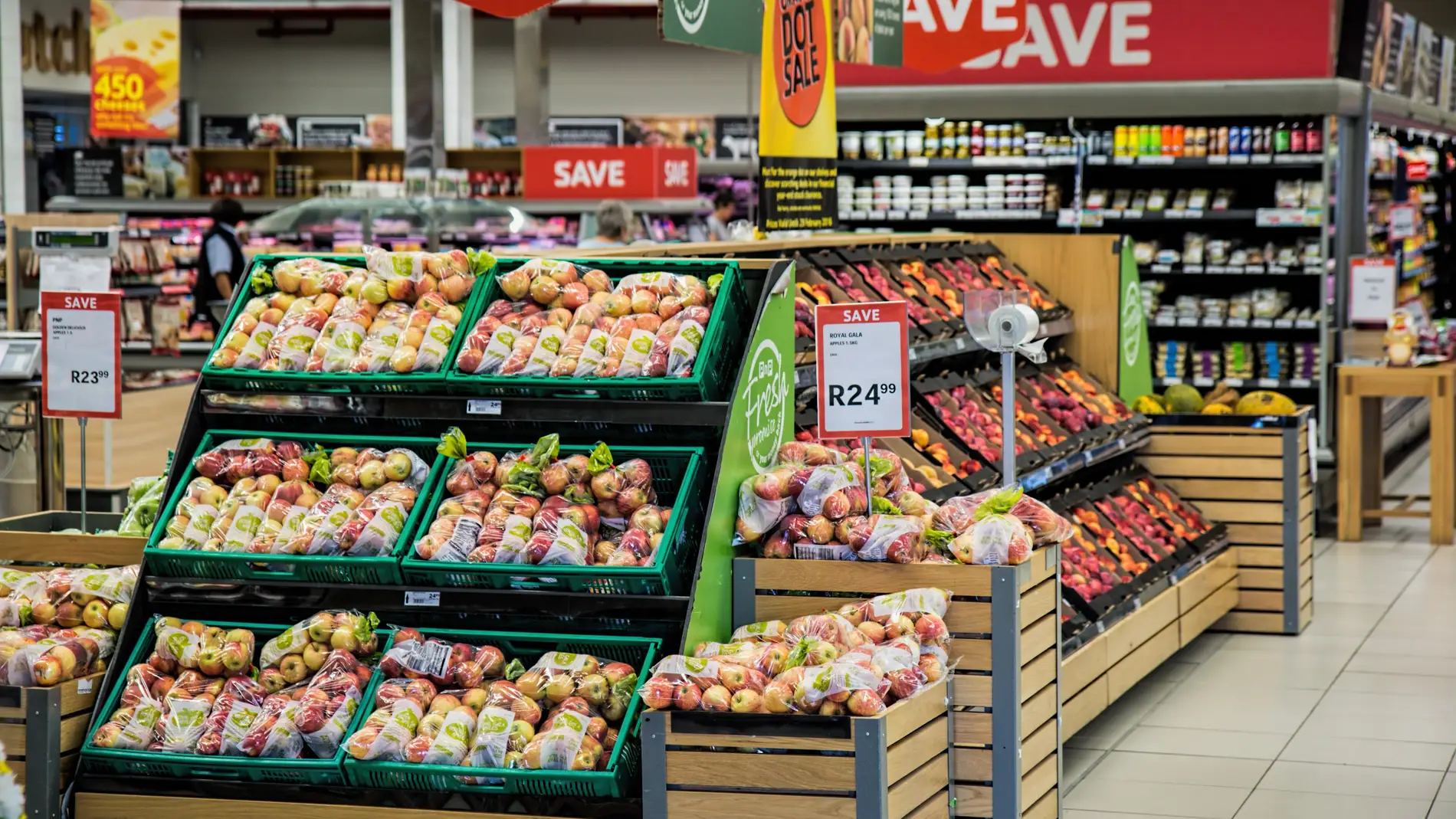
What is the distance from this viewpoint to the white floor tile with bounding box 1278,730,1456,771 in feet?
17.4

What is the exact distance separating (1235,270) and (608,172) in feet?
19.2

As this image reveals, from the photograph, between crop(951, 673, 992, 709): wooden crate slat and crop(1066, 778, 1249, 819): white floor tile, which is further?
→ crop(1066, 778, 1249, 819): white floor tile

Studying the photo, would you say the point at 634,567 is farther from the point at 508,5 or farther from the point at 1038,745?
the point at 508,5

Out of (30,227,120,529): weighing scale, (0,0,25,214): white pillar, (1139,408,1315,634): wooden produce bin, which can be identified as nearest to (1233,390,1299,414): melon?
(1139,408,1315,634): wooden produce bin

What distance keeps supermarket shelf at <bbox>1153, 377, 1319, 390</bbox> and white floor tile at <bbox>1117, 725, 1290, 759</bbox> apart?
418 cm

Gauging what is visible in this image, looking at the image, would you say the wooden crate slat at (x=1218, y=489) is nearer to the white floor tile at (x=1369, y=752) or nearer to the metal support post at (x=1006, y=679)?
the white floor tile at (x=1369, y=752)

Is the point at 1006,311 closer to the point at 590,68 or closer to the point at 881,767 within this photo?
the point at 881,767

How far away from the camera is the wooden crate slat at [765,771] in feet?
10.7

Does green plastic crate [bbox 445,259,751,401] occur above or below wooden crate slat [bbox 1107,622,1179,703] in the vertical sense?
above

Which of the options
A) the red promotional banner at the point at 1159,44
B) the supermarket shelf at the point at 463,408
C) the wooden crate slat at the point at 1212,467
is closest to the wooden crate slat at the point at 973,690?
the supermarket shelf at the point at 463,408

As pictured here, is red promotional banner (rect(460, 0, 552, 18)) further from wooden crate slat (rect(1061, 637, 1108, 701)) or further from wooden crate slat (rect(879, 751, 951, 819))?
wooden crate slat (rect(1061, 637, 1108, 701))

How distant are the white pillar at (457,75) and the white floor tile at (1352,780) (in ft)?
55.1

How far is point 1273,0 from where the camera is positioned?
31.3ft

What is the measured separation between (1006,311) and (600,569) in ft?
5.24
